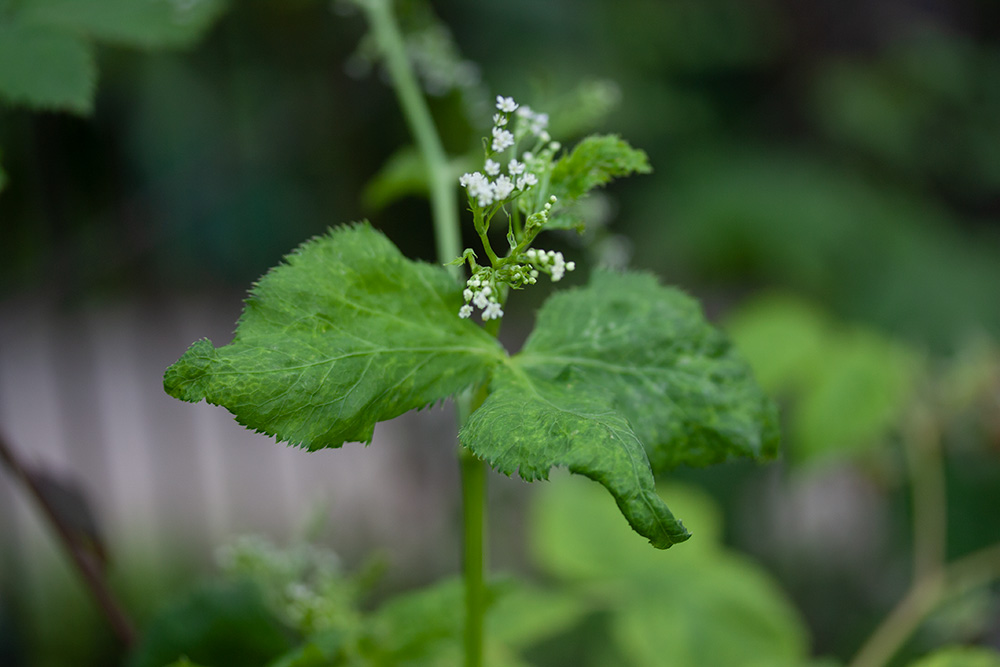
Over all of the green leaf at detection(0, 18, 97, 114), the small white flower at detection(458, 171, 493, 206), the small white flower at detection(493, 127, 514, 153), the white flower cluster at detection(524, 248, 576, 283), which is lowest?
the white flower cluster at detection(524, 248, 576, 283)

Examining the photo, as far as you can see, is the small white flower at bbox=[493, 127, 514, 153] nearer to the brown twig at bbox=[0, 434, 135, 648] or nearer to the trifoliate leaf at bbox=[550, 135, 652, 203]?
the trifoliate leaf at bbox=[550, 135, 652, 203]

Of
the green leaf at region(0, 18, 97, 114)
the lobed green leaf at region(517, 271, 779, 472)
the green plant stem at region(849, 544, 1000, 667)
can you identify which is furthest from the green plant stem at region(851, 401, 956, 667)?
the green leaf at region(0, 18, 97, 114)

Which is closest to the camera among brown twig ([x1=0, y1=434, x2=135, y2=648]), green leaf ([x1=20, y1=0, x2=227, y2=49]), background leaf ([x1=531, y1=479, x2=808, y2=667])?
brown twig ([x1=0, y1=434, x2=135, y2=648])

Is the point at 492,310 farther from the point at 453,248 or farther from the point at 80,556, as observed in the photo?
the point at 80,556

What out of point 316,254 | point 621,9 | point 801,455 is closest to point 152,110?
point 621,9

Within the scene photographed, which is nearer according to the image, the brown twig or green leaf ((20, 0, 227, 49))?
the brown twig

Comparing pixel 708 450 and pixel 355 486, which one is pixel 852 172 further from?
pixel 708 450

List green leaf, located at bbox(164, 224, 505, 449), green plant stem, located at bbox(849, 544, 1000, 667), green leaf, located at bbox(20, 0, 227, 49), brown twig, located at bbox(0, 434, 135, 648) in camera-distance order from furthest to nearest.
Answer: green plant stem, located at bbox(849, 544, 1000, 667) → green leaf, located at bbox(20, 0, 227, 49) → brown twig, located at bbox(0, 434, 135, 648) → green leaf, located at bbox(164, 224, 505, 449)

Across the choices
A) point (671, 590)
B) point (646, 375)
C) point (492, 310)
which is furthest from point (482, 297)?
point (671, 590)
